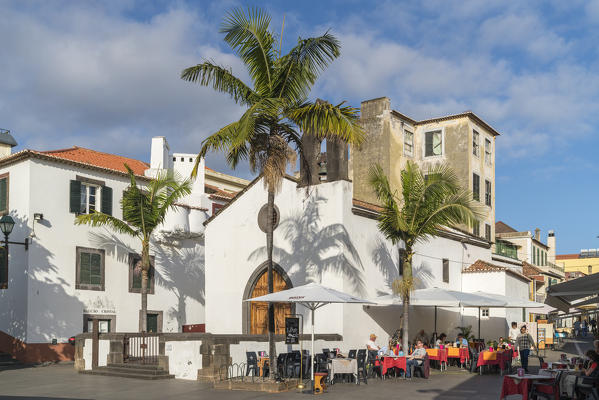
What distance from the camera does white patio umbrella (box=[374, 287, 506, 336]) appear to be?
21.3m

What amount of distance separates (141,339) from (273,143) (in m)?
8.64

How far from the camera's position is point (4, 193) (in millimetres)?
27547

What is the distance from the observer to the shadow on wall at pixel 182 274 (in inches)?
1251

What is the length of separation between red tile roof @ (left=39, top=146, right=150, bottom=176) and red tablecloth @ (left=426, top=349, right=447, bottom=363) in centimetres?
1734

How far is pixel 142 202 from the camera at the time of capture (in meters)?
25.2

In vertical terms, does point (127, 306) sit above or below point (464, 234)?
below

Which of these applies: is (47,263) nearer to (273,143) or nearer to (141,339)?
(141,339)

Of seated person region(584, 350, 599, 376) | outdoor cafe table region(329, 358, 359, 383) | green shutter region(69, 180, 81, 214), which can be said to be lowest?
outdoor cafe table region(329, 358, 359, 383)

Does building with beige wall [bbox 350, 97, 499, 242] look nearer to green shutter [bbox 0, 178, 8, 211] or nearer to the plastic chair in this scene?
green shutter [bbox 0, 178, 8, 211]

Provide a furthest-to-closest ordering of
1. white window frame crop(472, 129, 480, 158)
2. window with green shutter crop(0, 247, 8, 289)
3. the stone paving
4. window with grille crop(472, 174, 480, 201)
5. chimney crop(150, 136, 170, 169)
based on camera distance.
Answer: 1. white window frame crop(472, 129, 480, 158)
2. window with grille crop(472, 174, 480, 201)
3. chimney crop(150, 136, 170, 169)
4. window with green shutter crop(0, 247, 8, 289)
5. the stone paving

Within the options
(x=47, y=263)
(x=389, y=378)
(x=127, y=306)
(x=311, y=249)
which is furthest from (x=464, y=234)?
(x=47, y=263)

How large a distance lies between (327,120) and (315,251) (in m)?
7.67

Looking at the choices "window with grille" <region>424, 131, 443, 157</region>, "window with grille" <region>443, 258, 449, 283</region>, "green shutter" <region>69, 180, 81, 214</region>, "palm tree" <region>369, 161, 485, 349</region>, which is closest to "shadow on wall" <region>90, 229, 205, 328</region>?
"green shutter" <region>69, 180, 81, 214</region>

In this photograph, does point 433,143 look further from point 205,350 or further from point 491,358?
point 205,350
